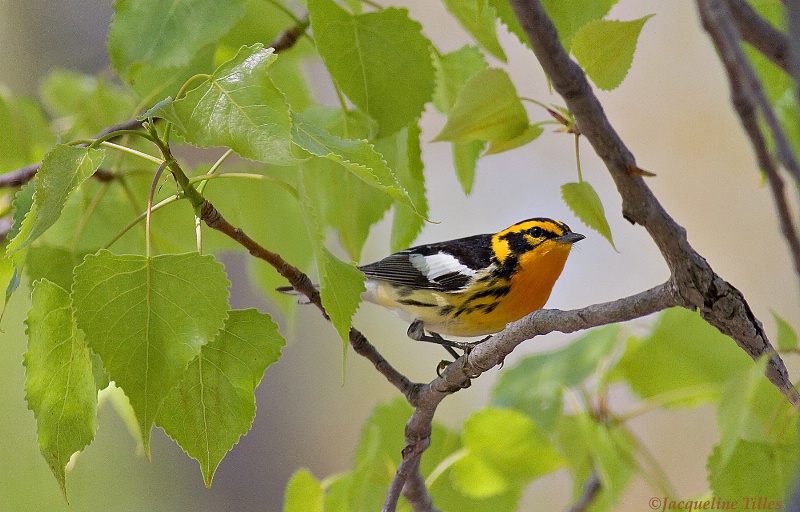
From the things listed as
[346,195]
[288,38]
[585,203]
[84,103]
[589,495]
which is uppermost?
[84,103]

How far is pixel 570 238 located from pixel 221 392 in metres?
0.60

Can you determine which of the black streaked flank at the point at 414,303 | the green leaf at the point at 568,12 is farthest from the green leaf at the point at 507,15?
the black streaked flank at the point at 414,303

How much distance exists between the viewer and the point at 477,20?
548 millimetres

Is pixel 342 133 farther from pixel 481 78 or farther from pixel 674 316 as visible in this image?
pixel 674 316

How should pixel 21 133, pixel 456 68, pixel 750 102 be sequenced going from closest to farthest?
pixel 750 102, pixel 456 68, pixel 21 133

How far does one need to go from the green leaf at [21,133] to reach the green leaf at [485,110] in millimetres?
520

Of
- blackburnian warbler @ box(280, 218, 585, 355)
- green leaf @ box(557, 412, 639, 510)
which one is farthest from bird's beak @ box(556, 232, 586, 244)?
green leaf @ box(557, 412, 639, 510)

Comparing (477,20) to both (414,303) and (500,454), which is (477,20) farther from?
(414,303)

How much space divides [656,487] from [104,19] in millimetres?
1650

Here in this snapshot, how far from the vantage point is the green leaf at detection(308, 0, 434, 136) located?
61cm

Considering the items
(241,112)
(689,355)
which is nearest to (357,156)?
(241,112)

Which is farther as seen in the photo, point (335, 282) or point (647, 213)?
point (335, 282)

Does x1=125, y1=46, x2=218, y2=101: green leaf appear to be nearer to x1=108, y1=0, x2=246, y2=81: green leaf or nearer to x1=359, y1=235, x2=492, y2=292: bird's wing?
x1=108, y1=0, x2=246, y2=81: green leaf

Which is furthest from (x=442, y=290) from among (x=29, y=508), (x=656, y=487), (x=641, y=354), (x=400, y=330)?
(x=400, y=330)
